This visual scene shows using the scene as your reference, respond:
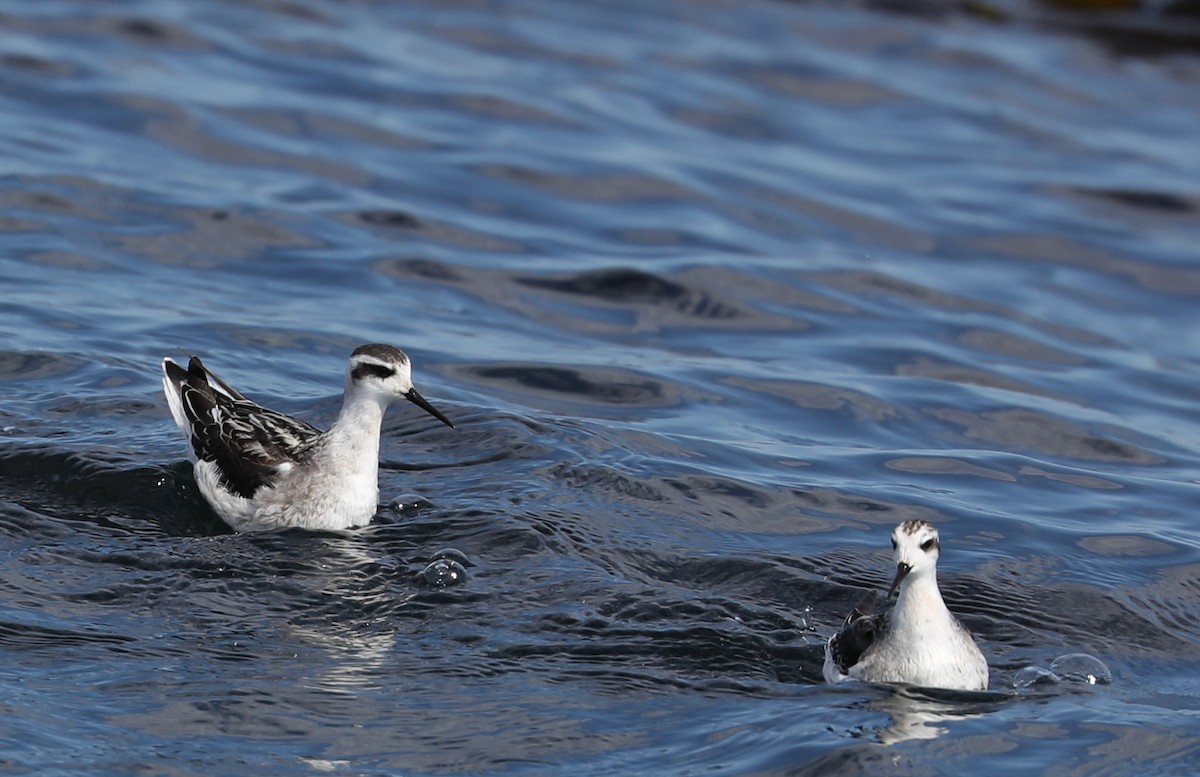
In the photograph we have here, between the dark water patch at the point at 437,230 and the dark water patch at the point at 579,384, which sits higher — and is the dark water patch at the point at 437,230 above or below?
above

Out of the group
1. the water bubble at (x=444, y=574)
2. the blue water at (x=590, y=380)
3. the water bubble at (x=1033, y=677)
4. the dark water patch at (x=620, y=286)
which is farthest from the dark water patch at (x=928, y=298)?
the water bubble at (x=444, y=574)

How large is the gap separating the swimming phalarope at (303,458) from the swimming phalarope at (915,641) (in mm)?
3358

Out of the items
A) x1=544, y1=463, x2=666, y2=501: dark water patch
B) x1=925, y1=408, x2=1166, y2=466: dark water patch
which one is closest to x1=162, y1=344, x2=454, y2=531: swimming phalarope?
x1=544, y1=463, x2=666, y2=501: dark water patch

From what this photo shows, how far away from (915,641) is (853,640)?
34 centimetres

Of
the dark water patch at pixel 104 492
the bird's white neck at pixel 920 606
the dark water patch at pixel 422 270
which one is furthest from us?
the dark water patch at pixel 422 270

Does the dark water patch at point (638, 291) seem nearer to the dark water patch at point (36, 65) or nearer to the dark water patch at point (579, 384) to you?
the dark water patch at point (579, 384)

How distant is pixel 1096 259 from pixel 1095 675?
13272mm

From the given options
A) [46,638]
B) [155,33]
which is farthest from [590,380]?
[155,33]

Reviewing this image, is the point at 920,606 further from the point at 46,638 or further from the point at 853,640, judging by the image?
the point at 46,638

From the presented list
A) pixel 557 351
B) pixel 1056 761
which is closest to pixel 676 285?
pixel 557 351

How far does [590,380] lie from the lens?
50.7ft

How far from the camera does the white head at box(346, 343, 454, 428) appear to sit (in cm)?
1157

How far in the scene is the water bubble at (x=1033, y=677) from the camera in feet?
32.2

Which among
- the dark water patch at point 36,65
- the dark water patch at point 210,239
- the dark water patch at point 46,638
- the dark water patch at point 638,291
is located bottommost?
the dark water patch at point 46,638
